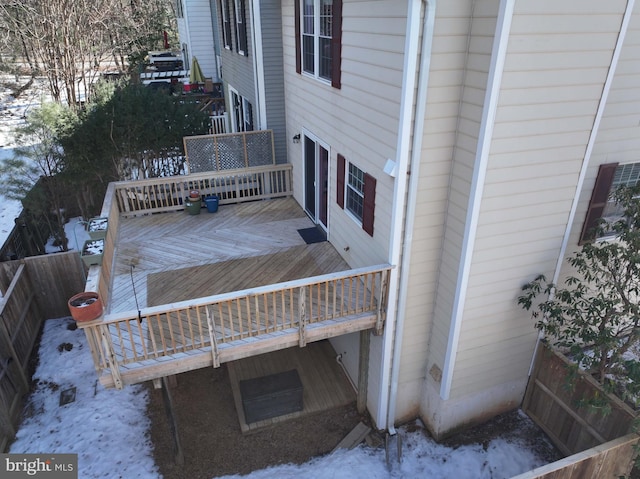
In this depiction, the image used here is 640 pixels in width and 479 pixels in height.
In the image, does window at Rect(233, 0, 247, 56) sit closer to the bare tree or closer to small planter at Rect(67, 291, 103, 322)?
the bare tree

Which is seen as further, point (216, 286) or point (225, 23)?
point (225, 23)

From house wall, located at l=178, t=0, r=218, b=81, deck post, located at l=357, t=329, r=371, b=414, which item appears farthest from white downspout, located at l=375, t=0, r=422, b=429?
house wall, located at l=178, t=0, r=218, b=81

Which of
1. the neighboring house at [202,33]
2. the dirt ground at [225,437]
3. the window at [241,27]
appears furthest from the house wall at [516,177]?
the neighboring house at [202,33]

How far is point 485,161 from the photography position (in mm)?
4738

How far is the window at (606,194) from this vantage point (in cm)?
581

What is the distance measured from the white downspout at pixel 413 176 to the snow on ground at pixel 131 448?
2.77 ft

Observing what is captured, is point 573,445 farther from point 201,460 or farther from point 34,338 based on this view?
point 34,338

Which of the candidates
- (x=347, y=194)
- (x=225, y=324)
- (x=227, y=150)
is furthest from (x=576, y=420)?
(x=227, y=150)

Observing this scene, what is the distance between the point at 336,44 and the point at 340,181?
6.73 feet

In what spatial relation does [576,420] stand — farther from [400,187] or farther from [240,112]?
[240,112]

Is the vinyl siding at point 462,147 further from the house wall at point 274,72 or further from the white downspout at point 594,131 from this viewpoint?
the house wall at point 274,72

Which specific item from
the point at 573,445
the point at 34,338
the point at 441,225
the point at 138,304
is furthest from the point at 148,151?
the point at 573,445

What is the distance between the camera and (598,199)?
19.3 feet

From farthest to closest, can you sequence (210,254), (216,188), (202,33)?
1. (202,33)
2. (216,188)
3. (210,254)
